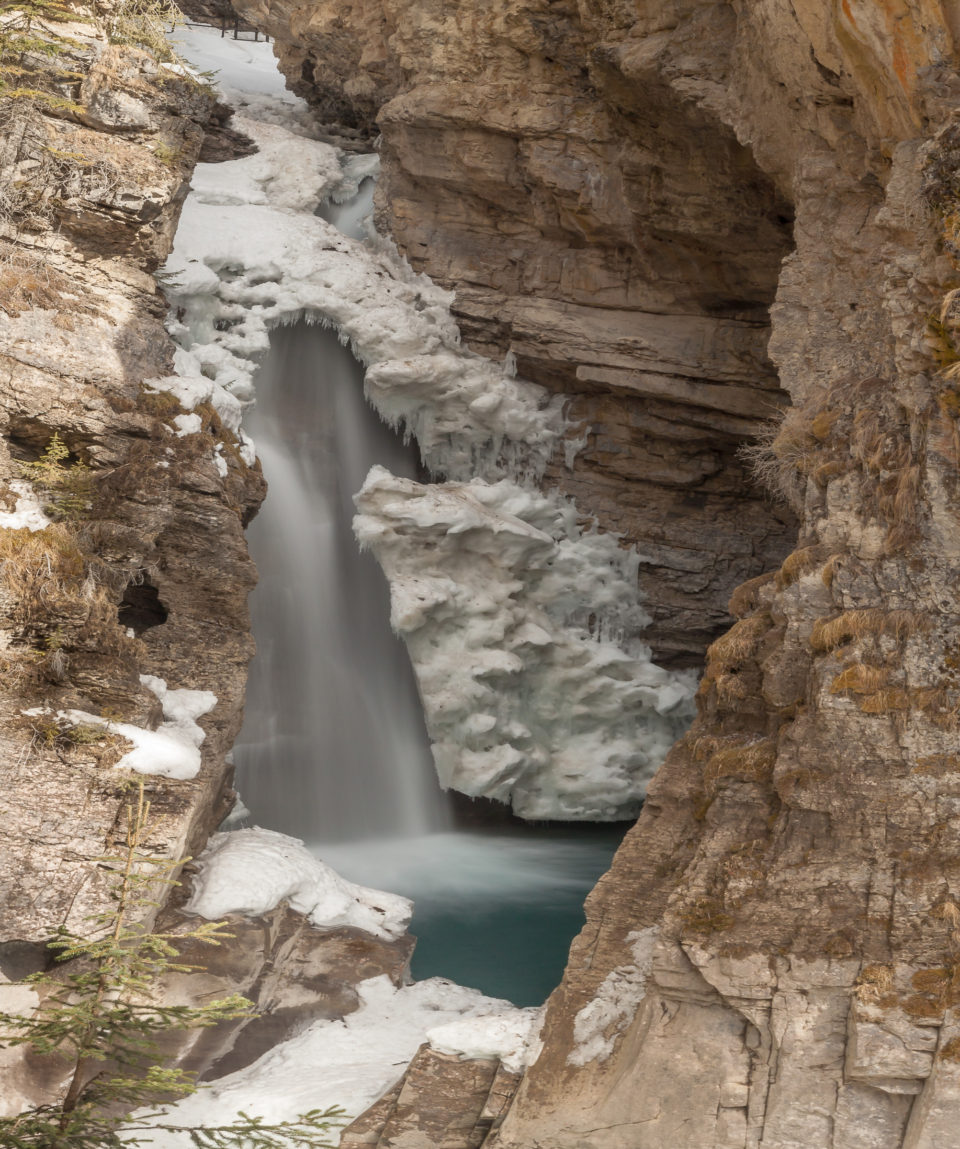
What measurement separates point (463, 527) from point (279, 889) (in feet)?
20.3

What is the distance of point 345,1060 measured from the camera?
383 inches

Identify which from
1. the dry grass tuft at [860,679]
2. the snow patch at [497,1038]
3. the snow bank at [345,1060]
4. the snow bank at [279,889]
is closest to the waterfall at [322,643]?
the snow bank at [279,889]

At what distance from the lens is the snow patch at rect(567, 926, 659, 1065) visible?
336 inches

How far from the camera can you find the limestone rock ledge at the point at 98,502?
1002cm

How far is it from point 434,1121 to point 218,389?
8.99 meters

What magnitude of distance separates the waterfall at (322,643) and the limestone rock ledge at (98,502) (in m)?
2.03

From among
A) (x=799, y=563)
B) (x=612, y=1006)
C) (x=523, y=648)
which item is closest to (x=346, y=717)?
(x=523, y=648)

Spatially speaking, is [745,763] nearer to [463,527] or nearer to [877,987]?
[877,987]

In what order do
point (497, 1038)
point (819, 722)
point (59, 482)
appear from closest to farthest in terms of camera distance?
point (819, 722), point (497, 1038), point (59, 482)

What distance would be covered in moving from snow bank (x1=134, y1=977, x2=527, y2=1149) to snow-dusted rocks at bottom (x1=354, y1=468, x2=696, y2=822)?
16.7 ft

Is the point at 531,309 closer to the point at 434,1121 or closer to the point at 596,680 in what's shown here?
the point at 596,680

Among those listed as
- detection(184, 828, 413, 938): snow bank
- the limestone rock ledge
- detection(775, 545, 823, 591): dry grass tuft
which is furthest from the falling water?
detection(775, 545, 823, 591): dry grass tuft

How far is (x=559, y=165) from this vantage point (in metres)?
15.6

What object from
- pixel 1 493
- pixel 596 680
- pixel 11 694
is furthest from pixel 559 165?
pixel 11 694
